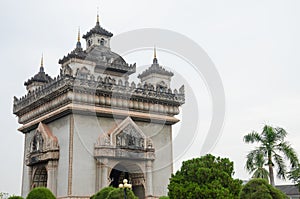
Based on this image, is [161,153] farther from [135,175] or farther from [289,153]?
[289,153]

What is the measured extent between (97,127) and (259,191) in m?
10.9

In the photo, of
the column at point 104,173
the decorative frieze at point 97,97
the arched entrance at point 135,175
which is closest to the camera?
the column at point 104,173

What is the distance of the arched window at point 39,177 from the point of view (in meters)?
25.5

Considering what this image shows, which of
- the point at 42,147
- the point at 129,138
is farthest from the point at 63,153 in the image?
the point at 129,138

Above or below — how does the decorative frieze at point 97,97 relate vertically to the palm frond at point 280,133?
above

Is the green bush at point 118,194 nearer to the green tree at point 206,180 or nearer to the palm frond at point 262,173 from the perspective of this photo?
the green tree at point 206,180

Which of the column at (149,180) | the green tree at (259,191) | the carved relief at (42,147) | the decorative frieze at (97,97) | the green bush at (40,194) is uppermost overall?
the decorative frieze at (97,97)

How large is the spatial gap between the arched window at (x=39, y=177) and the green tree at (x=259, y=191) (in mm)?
13655

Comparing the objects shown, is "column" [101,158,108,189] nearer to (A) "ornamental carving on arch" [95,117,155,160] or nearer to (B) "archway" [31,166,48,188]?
(A) "ornamental carving on arch" [95,117,155,160]

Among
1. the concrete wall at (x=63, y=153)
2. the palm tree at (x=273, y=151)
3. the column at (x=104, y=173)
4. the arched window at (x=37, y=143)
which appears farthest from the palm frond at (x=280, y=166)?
the arched window at (x=37, y=143)

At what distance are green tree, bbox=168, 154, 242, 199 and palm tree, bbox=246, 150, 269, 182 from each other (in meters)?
4.96

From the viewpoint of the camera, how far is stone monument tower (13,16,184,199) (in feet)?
75.0

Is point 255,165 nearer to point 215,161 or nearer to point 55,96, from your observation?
point 215,161

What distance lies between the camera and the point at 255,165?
909 inches
